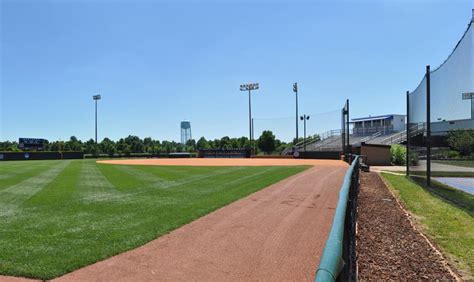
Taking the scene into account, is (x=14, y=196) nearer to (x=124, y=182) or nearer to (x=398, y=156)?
(x=124, y=182)

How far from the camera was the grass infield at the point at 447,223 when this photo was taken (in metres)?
5.39

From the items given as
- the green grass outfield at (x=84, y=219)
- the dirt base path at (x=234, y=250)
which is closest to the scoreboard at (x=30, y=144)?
the green grass outfield at (x=84, y=219)

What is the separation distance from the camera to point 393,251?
5.57m

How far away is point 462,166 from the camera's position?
607 inches

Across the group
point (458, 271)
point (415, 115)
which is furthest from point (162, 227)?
point (415, 115)

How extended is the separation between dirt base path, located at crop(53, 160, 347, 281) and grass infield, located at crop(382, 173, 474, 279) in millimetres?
1918

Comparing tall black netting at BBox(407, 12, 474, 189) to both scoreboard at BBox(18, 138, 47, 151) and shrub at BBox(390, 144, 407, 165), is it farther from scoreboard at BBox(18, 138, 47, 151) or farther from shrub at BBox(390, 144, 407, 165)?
scoreboard at BBox(18, 138, 47, 151)

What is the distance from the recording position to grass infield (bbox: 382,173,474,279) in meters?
5.39

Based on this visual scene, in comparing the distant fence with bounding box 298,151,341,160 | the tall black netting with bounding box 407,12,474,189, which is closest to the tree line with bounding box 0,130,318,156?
the distant fence with bounding box 298,151,341,160

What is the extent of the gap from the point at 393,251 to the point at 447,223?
9.01 ft

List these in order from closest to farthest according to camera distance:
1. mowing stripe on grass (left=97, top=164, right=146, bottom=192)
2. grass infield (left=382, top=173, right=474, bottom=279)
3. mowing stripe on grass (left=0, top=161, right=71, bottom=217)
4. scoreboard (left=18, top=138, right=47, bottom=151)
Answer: grass infield (left=382, top=173, right=474, bottom=279), mowing stripe on grass (left=0, top=161, right=71, bottom=217), mowing stripe on grass (left=97, top=164, right=146, bottom=192), scoreboard (left=18, top=138, right=47, bottom=151)

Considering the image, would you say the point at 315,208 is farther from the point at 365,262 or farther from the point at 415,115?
the point at 415,115

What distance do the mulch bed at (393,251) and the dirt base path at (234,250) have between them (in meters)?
0.69

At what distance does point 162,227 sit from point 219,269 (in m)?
2.48
